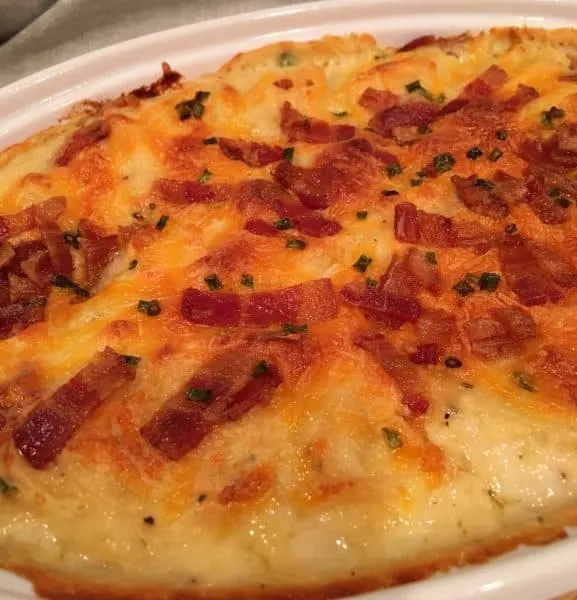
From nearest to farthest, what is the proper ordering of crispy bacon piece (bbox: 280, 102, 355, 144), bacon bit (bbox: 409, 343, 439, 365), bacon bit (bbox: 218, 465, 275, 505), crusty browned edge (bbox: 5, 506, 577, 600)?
crusty browned edge (bbox: 5, 506, 577, 600)
bacon bit (bbox: 218, 465, 275, 505)
bacon bit (bbox: 409, 343, 439, 365)
crispy bacon piece (bbox: 280, 102, 355, 144)

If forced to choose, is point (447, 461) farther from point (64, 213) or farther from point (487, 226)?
point (64, 213)

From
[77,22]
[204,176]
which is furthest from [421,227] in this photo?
[77,22]

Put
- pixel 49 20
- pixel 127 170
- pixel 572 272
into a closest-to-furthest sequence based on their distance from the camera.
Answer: pixel 572 272 → pixel 127 170 → pixel 49 20

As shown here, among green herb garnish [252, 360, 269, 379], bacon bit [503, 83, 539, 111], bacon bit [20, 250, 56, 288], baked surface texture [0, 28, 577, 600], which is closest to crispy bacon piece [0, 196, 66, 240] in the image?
baked surface texture [0, 28, 577, 600]

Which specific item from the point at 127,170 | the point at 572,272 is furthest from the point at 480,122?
the point at 127,170

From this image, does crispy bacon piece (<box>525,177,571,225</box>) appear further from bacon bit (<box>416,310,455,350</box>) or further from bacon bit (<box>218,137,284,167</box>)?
bacon bit (<box>218,137,284,167</box>)

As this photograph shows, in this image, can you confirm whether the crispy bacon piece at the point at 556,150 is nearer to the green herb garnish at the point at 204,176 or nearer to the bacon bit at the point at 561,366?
the bacon bit at the point at 561,366
